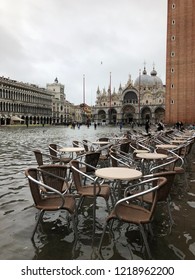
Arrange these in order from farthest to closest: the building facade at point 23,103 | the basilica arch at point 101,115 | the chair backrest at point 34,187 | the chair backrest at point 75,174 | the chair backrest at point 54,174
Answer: the basilica arch at point 101,115 → the building facade at point 23,103 → the chair backrest at point 54,174 → the chair backrest at point 75,174 → the chair backrest at point 34,187

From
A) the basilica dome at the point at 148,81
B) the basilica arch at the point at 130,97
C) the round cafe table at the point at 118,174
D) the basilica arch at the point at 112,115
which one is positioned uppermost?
the basilica dome at the point at 148,81

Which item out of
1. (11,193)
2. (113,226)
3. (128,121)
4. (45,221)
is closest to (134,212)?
(113,226)

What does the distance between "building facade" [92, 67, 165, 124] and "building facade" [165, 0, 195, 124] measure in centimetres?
4951

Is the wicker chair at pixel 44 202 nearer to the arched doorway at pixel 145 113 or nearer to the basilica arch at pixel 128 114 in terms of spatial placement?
the arched doorway at pixel 145 113

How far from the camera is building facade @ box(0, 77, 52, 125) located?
8406cm

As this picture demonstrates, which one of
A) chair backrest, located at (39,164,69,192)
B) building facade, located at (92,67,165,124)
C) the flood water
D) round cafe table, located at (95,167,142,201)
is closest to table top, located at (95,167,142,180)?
round cafe table, located at (95,167,142,201)

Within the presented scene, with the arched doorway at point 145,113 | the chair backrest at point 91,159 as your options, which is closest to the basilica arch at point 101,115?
the arched doorway at point 145,113

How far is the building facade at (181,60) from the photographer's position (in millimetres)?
47062

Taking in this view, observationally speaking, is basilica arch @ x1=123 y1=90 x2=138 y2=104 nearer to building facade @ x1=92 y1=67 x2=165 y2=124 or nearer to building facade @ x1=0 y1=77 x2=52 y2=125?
building facade @ x1=92 y1=67 x2=165 y2=124

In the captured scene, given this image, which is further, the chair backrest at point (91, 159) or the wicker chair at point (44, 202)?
the chair backrest at point (91, 159)

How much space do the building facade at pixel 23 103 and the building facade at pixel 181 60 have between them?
39.9 metres

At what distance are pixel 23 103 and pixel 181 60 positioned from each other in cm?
6140

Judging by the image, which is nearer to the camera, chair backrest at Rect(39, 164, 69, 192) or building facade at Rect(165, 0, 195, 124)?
chair backrest at Rect(39, 164, 69, 192)
